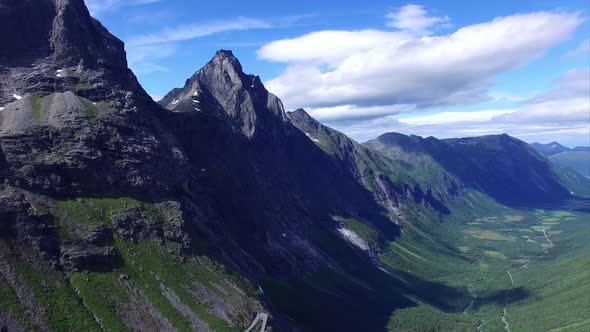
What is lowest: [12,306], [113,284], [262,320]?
[262,320]

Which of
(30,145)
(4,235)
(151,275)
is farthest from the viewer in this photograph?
(30,145)

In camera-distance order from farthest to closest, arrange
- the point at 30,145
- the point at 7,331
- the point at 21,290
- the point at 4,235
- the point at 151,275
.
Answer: the point at 30,145
the point at 151,275
the point at 4,235
the point at 21,290
the point at 7,331

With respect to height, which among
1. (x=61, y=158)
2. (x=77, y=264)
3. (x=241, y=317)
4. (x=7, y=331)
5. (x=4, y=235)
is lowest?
(x=241, y=317)

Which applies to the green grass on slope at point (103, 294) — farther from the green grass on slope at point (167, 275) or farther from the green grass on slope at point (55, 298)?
the green grass on slope at point (167, 275)

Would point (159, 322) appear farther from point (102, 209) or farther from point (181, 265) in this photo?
point (102, 209)

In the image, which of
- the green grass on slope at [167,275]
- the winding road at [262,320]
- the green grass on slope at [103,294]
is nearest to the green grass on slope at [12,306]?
the green grass on slope at [103,294]

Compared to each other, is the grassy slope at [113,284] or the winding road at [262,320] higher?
the grassy slope at [113,284]

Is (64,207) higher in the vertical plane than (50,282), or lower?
higher

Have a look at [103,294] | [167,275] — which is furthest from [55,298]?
[167,275]

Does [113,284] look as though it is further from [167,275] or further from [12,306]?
[12,306]

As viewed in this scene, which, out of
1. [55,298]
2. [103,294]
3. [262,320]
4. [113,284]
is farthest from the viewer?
[262,320]

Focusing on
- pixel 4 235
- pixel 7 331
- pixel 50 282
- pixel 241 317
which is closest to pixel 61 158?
pixel 4 235
